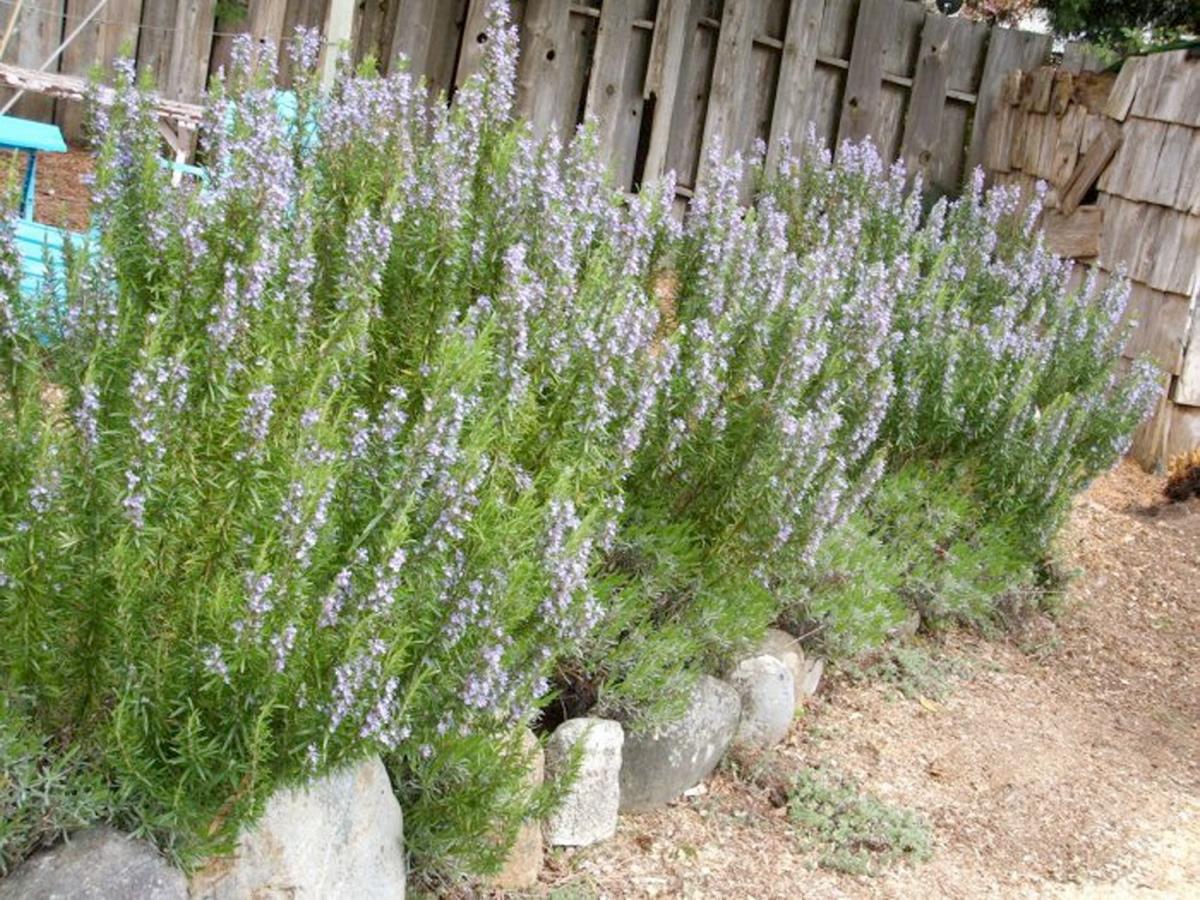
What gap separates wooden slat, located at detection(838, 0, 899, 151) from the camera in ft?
33.7

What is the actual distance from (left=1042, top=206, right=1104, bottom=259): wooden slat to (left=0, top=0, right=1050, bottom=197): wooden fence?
1.31 m

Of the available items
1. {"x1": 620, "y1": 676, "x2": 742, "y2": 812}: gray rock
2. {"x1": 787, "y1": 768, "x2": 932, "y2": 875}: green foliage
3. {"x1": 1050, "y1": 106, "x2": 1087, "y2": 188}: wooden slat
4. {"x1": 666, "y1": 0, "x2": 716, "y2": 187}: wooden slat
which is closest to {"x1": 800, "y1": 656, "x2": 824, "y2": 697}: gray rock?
{"x1": 787, "y1": 768, "x2": 932, "y2": 875}: green foliage

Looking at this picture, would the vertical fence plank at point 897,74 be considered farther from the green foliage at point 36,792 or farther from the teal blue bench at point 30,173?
the green foliage at point 36,792

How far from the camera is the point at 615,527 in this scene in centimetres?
384

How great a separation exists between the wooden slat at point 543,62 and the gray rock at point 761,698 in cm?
498

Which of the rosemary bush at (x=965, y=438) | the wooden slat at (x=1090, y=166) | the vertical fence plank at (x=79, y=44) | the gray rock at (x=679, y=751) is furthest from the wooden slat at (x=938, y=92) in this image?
the gray rock at (x=679, y=751)

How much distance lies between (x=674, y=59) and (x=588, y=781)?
639cm

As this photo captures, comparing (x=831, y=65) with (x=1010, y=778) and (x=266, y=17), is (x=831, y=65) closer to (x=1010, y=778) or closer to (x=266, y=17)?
(x=266, y=17)

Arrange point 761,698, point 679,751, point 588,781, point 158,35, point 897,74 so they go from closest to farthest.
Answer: point 588,781 → point 679,751 → point 761,698 → point 158,35 → point 897,74

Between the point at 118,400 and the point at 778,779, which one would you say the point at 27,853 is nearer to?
the point at 118,400

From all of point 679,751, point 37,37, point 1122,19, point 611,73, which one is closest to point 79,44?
A: point 37,37

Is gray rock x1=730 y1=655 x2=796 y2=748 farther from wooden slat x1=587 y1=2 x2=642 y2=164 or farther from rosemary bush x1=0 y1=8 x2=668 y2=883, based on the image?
wooden slat x1=587 y1=2 x2=642 y2=164

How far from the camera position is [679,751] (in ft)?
14.4

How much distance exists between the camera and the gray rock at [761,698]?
477 cm
